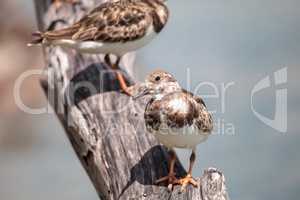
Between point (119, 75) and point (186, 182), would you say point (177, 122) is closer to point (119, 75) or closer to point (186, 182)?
point (186, 182)

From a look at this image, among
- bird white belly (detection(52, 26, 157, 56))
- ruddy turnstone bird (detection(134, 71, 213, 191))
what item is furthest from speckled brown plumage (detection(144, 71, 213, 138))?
bird white belly (detection(52, 26, 157, 56))

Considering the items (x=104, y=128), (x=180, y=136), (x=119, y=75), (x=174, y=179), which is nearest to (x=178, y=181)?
(x=174, y=179)

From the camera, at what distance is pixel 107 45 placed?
234 inches

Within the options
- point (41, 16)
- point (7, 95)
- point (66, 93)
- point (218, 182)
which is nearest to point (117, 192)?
point (218, 182)

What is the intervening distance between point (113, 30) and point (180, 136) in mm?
1884

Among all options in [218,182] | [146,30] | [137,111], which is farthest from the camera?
[146,30]

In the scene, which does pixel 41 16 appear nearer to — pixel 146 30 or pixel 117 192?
pixel 146 30

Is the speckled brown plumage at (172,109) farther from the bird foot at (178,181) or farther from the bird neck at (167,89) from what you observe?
the bird foot at (178,181)

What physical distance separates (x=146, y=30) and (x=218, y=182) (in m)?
2.48

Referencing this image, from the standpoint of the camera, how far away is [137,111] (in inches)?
202

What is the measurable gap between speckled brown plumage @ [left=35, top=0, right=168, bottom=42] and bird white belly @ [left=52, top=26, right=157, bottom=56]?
4cm

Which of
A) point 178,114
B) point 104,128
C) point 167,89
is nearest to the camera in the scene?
point 178,114

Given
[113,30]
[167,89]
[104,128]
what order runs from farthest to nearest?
[113,30]
[104,128]
[167,89]

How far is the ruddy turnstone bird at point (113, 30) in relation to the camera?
5816 mm
